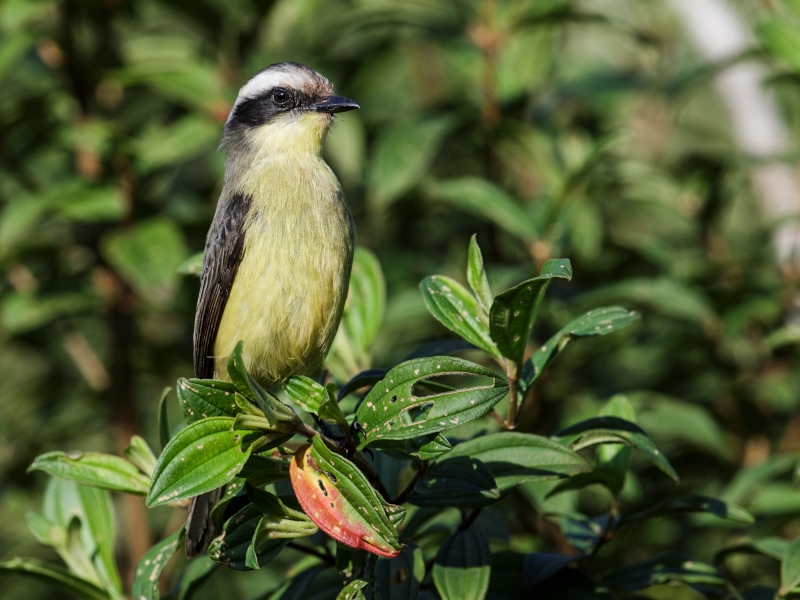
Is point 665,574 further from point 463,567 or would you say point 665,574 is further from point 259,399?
point 259,399

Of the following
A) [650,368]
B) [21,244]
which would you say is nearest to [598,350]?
[650,368]

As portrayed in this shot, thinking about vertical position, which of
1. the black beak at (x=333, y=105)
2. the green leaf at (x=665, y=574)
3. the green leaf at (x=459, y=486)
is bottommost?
the green leaf at (x=665, y=574)

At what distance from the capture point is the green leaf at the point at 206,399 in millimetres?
1884

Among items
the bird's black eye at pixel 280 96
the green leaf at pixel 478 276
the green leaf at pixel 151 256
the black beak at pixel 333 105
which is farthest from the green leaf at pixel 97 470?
the bird's black eye at pixel 280 96

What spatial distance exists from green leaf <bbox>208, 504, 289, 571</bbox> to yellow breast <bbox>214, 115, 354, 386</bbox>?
0.98 m

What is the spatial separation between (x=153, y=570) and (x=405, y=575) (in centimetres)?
67

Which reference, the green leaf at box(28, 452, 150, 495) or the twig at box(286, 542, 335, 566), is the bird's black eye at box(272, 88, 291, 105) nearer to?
the green leaf at box(28, 452, 150, 495)

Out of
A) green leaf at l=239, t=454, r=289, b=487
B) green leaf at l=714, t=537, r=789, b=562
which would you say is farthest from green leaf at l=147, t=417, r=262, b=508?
green leaf at l=714, t=537, r=789, b=562

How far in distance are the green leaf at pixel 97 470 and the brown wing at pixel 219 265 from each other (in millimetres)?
910

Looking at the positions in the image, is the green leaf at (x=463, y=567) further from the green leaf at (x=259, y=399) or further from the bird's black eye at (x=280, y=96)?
the bird's black eye at (x=280, y=96)

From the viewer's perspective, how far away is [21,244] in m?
4.10

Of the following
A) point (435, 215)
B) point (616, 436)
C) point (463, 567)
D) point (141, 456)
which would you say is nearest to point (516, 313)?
point (616, 436)

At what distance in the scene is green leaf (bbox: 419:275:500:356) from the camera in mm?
2293

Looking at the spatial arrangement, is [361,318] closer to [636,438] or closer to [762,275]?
[636,438]
